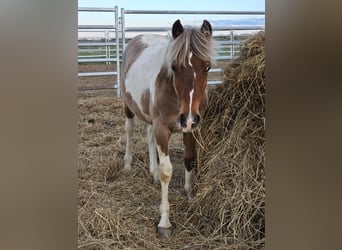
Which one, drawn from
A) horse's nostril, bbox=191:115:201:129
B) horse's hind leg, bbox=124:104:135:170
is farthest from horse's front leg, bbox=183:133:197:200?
horse's hind leg, bbox=124:104:135:170

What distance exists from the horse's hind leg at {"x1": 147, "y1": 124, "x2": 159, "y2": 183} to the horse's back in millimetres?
51

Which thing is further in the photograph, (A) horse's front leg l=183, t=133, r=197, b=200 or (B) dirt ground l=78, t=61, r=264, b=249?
(A) horse's front leg l=183, t=133, r=197, b=200

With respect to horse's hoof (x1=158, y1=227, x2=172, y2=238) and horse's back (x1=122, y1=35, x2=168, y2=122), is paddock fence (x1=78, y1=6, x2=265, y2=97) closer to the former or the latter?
horse's back (x1=122, y1=35, x2=168, y2=122)

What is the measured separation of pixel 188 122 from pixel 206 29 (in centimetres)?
35

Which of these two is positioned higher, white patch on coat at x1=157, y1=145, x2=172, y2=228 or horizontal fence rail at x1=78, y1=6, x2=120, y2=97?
horizontal fence rail at x1=78, y1=6, x2=120, y2=97

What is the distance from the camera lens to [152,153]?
1.80 meters

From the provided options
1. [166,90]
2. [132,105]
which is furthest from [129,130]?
[166,90]

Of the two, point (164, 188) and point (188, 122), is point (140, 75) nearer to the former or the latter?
point (188, 122)

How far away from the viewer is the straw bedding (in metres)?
1.72
